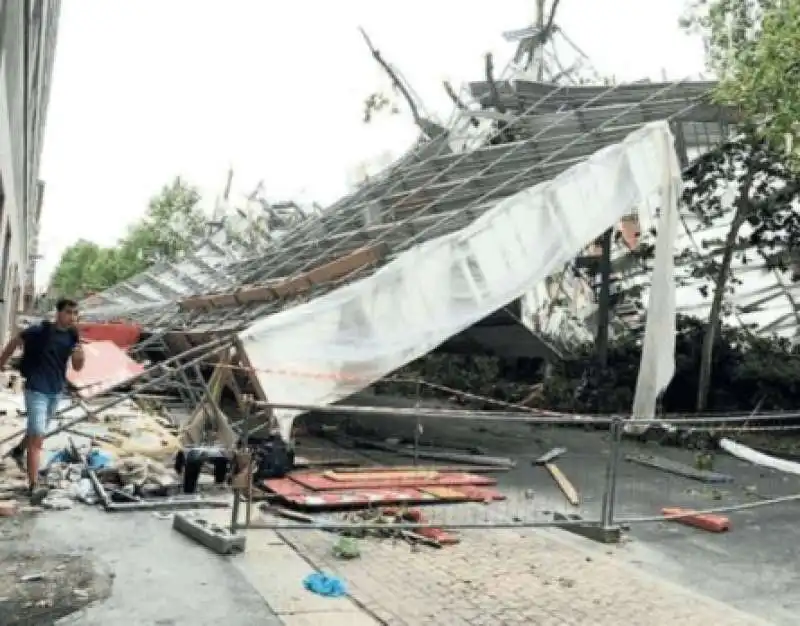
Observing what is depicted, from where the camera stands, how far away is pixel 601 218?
40.9 ft

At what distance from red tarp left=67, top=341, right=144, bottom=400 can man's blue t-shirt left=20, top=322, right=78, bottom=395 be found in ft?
14.5

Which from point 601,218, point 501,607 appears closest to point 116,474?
point 501,607

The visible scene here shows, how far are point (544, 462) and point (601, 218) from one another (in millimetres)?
3653

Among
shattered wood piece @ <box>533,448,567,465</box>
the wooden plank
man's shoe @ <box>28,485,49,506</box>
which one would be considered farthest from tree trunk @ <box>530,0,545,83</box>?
man's shoe @ <box>28,485,49,506</box>

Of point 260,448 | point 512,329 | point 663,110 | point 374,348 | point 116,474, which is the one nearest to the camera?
point 116,474

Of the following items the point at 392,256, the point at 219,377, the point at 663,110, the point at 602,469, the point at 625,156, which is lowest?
the point at 602,469

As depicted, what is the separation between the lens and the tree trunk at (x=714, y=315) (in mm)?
16344

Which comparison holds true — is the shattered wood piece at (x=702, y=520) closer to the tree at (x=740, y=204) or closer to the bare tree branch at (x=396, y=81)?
the tree at (x=740, y=204)

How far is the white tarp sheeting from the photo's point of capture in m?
10.1

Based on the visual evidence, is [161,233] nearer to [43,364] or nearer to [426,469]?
[426,469]

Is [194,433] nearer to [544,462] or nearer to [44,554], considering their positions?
[44,554]

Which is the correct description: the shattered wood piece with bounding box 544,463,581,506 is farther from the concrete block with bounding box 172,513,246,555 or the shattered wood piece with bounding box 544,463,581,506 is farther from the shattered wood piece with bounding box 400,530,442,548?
the concrete block with bounding box 172,513,246,555

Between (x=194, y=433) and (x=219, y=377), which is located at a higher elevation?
(x=219, y=377)

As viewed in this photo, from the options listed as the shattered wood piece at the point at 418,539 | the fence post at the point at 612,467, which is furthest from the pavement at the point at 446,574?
the fence post at the point at 612,467
